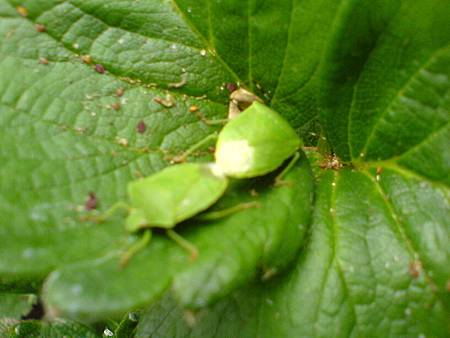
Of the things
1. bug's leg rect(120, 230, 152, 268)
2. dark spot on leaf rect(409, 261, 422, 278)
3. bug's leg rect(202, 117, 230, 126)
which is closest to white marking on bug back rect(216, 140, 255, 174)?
bug's leg rect(202, 117, 230, 126)

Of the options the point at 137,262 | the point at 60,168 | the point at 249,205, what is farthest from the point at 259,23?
the point at 137,262

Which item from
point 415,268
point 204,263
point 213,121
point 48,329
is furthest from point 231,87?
point 48,329

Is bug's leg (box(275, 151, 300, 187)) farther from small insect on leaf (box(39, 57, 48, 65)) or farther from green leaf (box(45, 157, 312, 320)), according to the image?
small insect on leaf (box(39, 57, 48, 65))

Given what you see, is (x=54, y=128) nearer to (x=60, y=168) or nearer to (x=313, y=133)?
(x=60, y=168)

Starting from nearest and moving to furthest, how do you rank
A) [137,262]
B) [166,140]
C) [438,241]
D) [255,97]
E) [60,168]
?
[137,262] → [60,168] → [438,241] → [166,140] → [255,97]

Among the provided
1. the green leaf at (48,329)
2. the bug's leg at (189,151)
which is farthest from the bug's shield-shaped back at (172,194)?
the green leaf at (48,329)

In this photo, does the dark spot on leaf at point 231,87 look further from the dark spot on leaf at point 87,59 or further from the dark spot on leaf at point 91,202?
the dark spot on leaf at point 91,202
